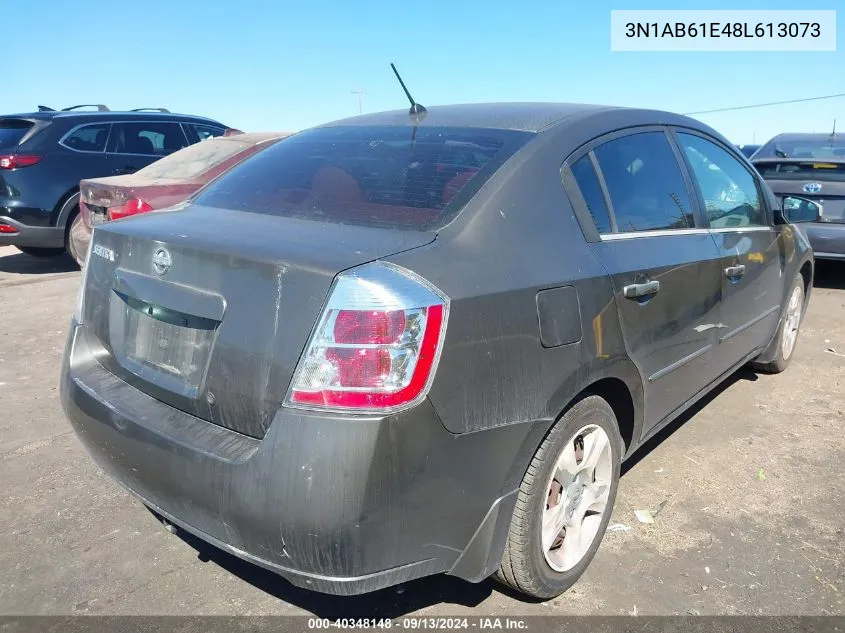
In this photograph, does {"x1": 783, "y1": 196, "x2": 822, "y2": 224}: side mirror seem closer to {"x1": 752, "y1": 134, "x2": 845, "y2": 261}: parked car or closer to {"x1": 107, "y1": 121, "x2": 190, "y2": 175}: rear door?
{"x1": 752, "y1": 134, "x2": 845, "y2": 261}: parked car

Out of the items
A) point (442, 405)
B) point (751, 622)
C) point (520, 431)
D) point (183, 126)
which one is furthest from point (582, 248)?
point (183, 126)

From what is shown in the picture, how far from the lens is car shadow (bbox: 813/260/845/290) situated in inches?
316

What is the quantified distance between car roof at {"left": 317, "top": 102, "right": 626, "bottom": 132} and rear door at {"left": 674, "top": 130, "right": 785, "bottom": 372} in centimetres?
77

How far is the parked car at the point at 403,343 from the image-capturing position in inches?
72.1

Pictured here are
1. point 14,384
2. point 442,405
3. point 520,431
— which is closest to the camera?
point 442,405

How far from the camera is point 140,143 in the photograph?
895cm

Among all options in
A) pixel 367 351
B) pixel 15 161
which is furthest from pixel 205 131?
pixel 367 351

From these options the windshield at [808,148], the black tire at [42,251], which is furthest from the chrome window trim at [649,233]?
the black tire at [42,251]

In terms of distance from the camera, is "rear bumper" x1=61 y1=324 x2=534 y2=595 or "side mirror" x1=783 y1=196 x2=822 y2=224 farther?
"side mirror" x1=783 y1=196 x2=822 y2=224

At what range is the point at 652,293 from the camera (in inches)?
107

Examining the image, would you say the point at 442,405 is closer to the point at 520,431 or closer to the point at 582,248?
the point at 520,431

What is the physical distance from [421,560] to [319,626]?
650mm

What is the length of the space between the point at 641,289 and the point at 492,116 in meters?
0.90

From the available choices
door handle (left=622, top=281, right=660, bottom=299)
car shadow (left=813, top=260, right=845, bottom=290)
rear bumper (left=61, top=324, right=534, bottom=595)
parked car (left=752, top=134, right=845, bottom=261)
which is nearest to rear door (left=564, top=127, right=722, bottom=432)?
door handle (left=622, top=281, right=660, bottom=299)
